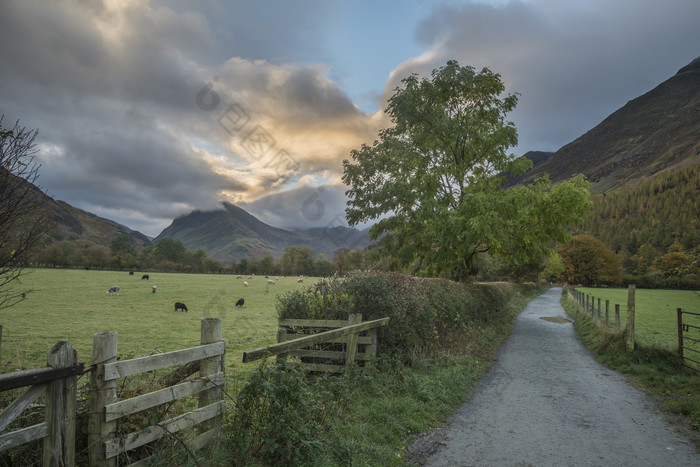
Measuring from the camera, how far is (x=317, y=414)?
4.77m

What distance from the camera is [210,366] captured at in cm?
404

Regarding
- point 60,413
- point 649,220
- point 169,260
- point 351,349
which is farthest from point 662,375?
point 649,220

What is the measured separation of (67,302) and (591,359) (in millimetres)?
38318

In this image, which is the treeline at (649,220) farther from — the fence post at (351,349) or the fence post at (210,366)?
the fence post at (210,366)

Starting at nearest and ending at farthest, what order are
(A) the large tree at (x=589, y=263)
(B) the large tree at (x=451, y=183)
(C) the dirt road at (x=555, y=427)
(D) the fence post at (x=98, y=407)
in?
1. (D) the fence post at (x=98, y=407)
2. (C) the dirt road at (x=555, y=427)
3. (B) the large tree at (x=451, y=183)
4. (A) the large tree at (x=589, y=263)

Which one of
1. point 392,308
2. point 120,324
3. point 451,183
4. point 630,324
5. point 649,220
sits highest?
point 649,220

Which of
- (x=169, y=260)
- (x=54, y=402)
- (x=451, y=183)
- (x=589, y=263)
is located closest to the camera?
(x=54, y=402)

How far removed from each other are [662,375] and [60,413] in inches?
504

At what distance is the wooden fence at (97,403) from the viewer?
2.58 metres

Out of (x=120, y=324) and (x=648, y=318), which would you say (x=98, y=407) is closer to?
(x=120, y=324)

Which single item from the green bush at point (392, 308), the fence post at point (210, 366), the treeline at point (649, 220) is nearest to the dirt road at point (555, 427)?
the green bush at point (392, 308)

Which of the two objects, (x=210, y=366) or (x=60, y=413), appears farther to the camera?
(x=210, y=366)

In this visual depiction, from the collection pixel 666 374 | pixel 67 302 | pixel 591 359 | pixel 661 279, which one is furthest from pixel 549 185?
pixel 661 279

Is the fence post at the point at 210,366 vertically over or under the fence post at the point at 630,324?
over
